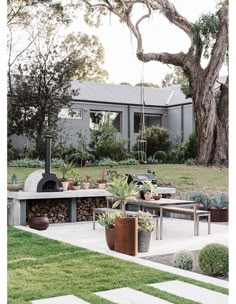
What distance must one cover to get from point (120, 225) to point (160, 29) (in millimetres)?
10020

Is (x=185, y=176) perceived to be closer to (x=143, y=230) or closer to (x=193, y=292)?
(x=143, y=230)

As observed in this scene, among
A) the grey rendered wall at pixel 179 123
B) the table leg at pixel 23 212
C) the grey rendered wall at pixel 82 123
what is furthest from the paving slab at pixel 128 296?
the grey rendered wall at pixel 179 123

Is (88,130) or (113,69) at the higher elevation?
(113,69)

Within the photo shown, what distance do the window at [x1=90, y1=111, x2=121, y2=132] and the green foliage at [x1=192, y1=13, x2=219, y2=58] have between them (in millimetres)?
4165

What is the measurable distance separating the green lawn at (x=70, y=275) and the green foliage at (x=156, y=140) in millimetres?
9968

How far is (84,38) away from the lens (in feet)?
52.1

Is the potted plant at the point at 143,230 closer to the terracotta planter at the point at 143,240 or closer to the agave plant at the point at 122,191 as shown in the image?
the terracotta planter at the point at 143,240

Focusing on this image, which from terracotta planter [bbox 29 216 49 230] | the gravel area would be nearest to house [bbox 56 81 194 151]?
terracotta planter [bbox 29 216 49 230]

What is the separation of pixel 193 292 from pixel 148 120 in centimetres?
1363

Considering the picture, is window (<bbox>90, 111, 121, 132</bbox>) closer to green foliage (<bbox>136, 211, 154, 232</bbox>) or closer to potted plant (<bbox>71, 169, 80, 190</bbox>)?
potted plant (<bbox>71, 169, 80, 190</bbox>)

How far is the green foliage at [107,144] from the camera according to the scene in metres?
13.8

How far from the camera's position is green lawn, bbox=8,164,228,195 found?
1018 centimetres
